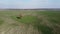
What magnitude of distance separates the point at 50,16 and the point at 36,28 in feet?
0.72

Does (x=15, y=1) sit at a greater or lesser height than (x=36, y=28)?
greater

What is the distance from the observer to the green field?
1171 mm

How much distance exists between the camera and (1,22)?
3.92 ft

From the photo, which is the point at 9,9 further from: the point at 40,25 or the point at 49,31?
the point at 49,31

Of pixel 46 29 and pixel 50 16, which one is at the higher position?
pixel 50 16

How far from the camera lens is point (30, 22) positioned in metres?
1.21

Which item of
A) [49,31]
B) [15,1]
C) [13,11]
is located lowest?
[49,31]

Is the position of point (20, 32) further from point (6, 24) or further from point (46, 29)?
point (46, 29)

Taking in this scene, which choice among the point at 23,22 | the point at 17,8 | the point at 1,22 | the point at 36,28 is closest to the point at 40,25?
the point at 36,28

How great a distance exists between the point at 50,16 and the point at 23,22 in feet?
1.06

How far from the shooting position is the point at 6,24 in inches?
46.7

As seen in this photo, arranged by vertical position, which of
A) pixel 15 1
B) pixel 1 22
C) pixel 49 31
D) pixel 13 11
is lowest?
pixel 49 31

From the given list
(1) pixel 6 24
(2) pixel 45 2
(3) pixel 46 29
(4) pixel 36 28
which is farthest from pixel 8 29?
(2) pixel 45 2

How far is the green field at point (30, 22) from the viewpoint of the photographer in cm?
117
